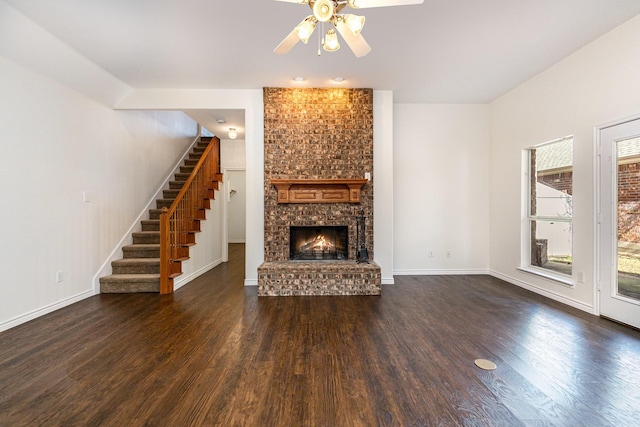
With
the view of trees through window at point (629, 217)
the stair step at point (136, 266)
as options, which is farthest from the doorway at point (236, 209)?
the view of trees through window at point (629, 217)

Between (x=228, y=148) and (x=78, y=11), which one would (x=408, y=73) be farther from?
(x=228, y=148)

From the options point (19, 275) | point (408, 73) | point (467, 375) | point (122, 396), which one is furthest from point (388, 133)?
point (19, 275)

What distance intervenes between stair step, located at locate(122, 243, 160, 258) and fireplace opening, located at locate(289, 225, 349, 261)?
213 centimetres

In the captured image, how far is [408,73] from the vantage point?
3.82m

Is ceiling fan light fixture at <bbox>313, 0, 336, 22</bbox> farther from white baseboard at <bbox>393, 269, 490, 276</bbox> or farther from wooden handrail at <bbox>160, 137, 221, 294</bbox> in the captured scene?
white baseboard at <bbox>393, 269, 490, 276</bbox>

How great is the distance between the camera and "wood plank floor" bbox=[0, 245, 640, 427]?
161 centimetres

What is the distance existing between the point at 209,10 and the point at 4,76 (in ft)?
7.06

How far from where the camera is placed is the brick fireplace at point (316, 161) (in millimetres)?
4320

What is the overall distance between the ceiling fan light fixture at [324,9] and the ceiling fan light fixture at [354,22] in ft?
0.55

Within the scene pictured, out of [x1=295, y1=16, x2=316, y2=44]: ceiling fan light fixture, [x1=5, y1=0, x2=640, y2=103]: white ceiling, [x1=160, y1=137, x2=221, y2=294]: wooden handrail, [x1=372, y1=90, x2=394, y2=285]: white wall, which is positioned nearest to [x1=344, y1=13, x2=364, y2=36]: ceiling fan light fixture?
[x1=295, y1=16, x2=316, y2=44]: ceiling fan light fixture

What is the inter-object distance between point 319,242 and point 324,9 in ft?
10.8

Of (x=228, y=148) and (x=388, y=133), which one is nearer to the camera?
(x=388, y=133)

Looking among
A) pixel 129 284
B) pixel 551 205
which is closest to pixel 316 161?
pixel 129 284

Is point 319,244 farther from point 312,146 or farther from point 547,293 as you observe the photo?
point 547,293
